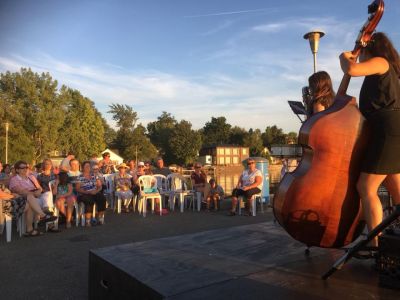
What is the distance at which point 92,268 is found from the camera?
2.84 metres

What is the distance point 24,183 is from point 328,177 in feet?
19.3

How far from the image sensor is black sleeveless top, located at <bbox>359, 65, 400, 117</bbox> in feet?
6.56

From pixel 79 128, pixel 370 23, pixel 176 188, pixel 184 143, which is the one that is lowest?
pixel 176 188

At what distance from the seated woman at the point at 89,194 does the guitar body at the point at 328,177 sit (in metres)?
5.83

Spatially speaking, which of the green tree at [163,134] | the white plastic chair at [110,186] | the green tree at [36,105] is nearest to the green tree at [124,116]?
the green tree at [163,134]

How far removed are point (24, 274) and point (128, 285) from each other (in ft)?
7.64

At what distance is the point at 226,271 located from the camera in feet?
7.13

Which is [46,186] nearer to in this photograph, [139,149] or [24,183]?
[24,183]

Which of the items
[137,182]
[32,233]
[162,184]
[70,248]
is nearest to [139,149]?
[162,184]

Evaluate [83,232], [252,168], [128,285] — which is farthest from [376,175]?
[252,168]

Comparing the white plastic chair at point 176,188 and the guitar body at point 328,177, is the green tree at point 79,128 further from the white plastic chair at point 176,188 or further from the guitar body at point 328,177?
the guitar body at point 328,177

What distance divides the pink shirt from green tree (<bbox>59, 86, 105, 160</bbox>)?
4025cm

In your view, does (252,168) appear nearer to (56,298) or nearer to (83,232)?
(83,232)

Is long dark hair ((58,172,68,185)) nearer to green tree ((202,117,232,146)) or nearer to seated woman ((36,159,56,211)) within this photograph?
seated woman ((36,159,56,211))
